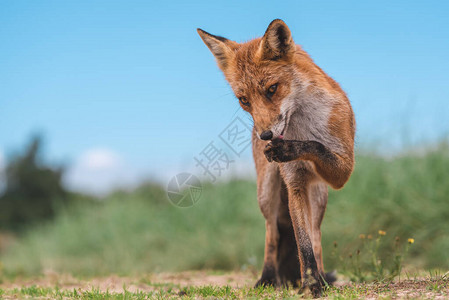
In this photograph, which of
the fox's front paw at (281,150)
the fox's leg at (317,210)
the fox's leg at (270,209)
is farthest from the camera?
the fox's leg at (270,209)

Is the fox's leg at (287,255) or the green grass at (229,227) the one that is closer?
the fox's leg at (287,255)

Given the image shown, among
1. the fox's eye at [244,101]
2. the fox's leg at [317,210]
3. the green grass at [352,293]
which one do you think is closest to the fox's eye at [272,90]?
the fox's eye at [244,101]

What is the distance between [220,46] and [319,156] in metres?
1.56

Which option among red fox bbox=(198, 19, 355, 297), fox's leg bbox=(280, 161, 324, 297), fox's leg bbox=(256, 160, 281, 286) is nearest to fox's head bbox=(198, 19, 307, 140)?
red fox bbox=(198, 19, 355, 297)

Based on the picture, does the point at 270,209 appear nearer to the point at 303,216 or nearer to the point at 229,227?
the point at 303,216

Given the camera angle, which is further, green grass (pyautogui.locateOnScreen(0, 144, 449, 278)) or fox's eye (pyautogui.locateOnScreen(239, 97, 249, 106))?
green grass (pyautogui.locateOnScreen(0, 144, 449, 278))

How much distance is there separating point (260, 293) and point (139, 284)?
272cm

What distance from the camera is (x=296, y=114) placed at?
13.9 feet

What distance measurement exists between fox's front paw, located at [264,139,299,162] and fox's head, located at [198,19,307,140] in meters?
0.08

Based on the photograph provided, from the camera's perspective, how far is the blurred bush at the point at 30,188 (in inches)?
820

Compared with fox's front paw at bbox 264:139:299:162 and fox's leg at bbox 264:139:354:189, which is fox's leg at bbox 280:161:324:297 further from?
fox's front paw at bbox 264:139:299:162

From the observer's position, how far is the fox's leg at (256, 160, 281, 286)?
5.12 metres

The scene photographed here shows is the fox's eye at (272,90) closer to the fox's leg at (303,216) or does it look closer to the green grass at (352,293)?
the fox's leg at (303,216)

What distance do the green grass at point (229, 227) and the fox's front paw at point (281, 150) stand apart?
8.46 feet
